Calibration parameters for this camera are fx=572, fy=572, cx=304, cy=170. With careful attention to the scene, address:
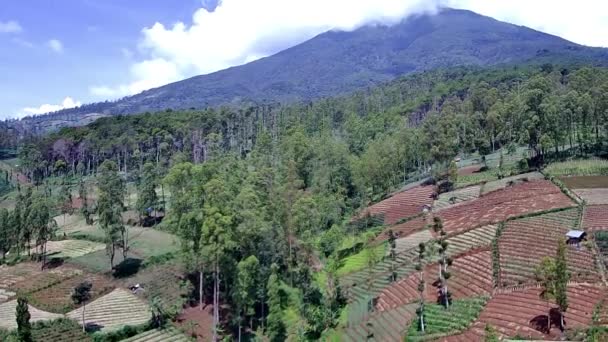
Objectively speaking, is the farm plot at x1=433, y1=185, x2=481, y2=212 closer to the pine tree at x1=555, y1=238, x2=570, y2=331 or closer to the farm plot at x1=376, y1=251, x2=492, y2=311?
the farm plot at x1=376, y1=251, x2=492, y2=311

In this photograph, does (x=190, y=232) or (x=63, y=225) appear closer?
(x=190, y=232)

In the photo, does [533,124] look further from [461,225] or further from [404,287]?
[404,287]

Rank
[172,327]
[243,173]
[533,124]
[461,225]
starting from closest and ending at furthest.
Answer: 1. [172,327]
2. [461,225]
3. [243,173]
4. [533,124]

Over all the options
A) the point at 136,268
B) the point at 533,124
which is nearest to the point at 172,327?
the point at 136,268

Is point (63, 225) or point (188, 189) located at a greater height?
point (188, 189)

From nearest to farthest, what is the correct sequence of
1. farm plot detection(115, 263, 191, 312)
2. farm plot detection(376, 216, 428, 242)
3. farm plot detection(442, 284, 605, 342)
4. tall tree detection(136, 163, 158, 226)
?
farm plot detection(442, 284, 605, 342) → farm plot detection(115, 263, 191, 312) → farm plot detection(376, 216, 428, 242) → tall tree detection(136, 163, 158, 226)

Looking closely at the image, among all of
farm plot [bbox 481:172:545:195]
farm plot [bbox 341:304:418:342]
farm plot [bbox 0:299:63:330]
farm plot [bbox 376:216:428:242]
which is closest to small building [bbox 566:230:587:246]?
farm plot [bbox 341:304:418:342]

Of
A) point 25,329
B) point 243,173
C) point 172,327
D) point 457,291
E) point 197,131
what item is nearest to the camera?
point 25,329

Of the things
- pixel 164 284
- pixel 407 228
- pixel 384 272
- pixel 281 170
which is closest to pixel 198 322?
pixel 164 284
